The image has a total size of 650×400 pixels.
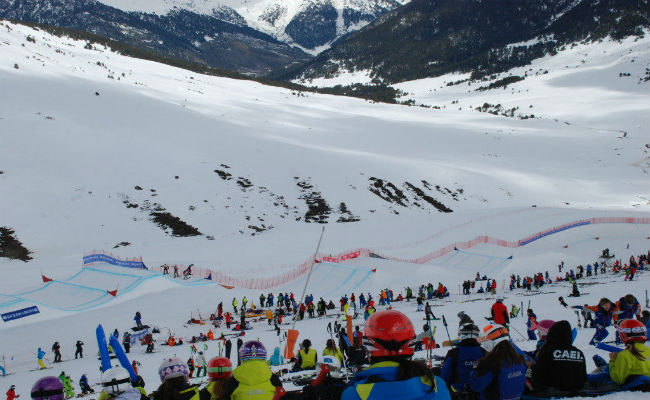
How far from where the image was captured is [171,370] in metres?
4.70

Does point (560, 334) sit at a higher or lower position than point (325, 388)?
higher

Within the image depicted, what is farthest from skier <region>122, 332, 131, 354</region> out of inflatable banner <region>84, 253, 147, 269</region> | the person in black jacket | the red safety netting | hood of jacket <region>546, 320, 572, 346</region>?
hood of jacket <region>546, 320, 572, 346</region>

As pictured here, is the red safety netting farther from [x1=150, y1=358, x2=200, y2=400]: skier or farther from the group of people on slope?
[x1=150, y1=358, x2=200, y2=400]: skier

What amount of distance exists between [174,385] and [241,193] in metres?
Result: 47.2

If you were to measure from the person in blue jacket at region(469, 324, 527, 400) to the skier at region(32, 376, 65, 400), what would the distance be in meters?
4.15

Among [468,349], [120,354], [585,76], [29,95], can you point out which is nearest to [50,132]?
[29,95]

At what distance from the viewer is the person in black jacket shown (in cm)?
568

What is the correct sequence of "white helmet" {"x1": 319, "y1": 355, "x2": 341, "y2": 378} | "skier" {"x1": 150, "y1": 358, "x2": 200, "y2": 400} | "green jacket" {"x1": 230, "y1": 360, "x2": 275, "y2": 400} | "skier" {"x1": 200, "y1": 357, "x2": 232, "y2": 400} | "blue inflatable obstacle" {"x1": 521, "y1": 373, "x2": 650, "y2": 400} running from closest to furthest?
"skier" {"x1": 150, "y1": 358, "x2": 200, "y2": 400} → "green jacket" {"x1": 230, "y1": 360, "x2": 275, "y2": 400} → "white helmet" {"x1": 319, "y1": 355, "x2": 341, "y2": 378} → "skier" {"x1": 200, "y1": 357, "x2": 232, "y2": 400} → "blue inflatable obstacle" {"x1": 521, "y1": 373, "x2": 650, "y2": 400}

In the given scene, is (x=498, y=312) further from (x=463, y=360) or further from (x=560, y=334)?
(x=463, y=360)

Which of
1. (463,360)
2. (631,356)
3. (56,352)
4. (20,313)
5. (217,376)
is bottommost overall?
(56,352)

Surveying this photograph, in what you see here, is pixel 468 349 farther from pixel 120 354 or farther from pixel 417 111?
pixel 417 111

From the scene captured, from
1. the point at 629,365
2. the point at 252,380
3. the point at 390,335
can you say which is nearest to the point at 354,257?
the point at 629,365

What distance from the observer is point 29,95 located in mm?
56562

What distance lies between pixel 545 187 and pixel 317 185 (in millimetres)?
33712
